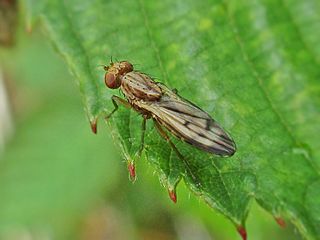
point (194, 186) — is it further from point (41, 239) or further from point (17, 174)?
point (41, 239)

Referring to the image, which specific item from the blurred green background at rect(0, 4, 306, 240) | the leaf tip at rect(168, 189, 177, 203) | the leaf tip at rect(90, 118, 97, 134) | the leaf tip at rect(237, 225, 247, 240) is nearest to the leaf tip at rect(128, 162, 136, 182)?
the leaf tip at rect(168, 189, 177, 203)

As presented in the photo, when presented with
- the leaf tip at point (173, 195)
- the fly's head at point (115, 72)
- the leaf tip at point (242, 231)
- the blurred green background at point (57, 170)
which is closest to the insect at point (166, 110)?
the fly's head at point (115, 72)

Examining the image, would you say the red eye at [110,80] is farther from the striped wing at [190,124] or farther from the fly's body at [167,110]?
the striped wing at [190,124]

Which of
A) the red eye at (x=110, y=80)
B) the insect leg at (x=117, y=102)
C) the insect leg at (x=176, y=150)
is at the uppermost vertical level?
the red eye at (x=110, y=80)

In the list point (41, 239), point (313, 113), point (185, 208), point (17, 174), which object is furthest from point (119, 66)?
point (41, 239)

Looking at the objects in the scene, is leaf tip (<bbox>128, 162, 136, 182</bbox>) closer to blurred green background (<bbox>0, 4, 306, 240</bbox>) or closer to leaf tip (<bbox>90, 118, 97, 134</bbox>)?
leaf tip (<bbox>90, 118, 97, 134</bbox>)

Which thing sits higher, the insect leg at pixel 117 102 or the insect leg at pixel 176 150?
the insect leg at pixel 117 102

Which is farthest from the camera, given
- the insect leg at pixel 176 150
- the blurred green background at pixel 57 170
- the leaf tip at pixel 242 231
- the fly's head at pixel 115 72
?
the blurred green background at pixel 57 170

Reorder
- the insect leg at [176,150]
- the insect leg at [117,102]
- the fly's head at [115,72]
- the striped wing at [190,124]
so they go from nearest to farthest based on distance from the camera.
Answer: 1. the insect leg at [176,150]
2. the striped wing at [190,124]
3. the insect leg at [117,102]
4. the fly's head at [115,72]
